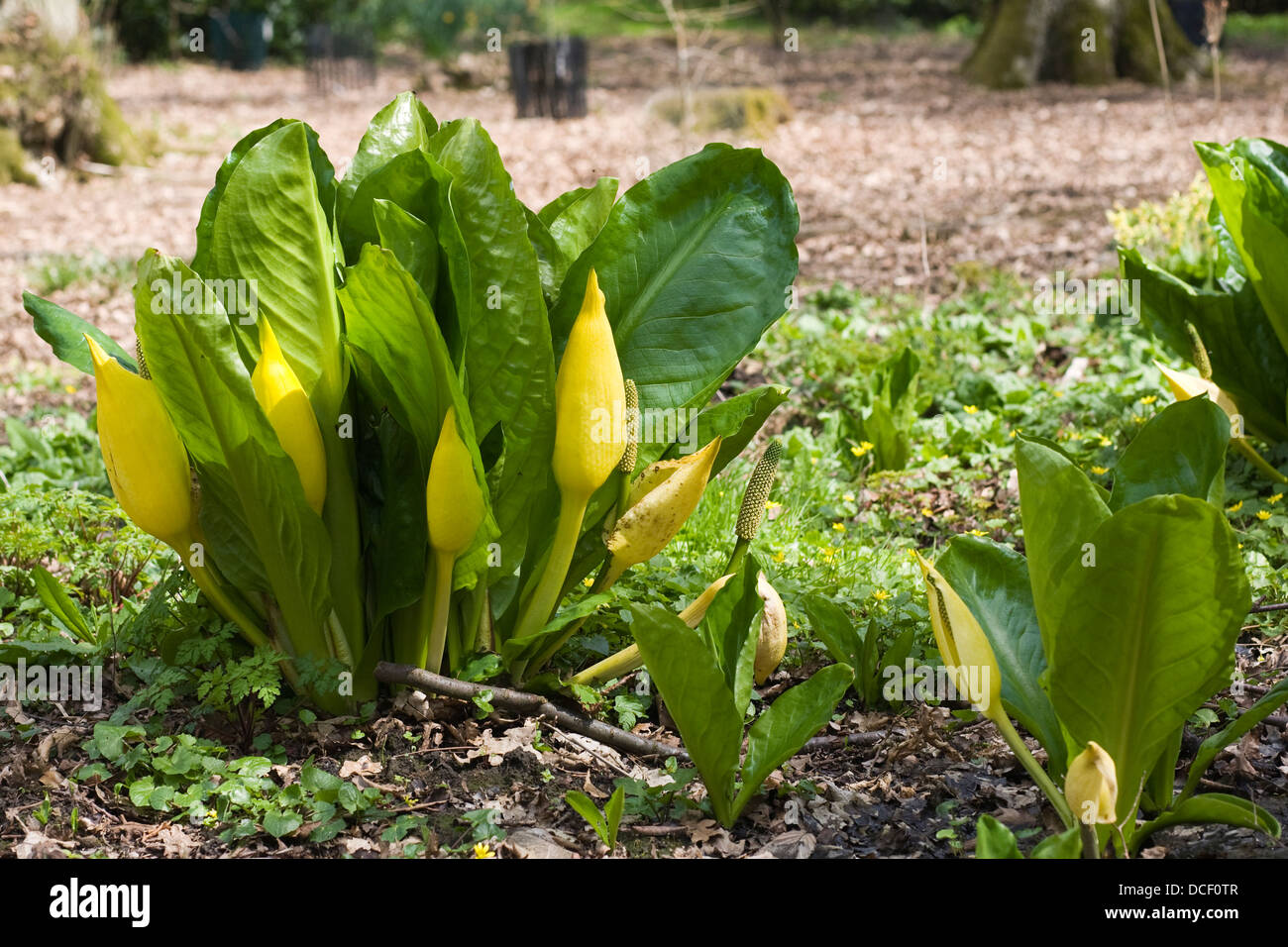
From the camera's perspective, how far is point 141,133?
1032 cm

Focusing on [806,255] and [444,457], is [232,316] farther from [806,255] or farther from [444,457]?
[806,255]

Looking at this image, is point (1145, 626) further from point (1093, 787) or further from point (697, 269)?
point (697, 269)

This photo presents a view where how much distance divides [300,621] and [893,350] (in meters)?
3.21

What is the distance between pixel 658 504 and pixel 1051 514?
70 cm

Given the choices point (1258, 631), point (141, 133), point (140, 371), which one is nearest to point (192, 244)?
point (141, 133)

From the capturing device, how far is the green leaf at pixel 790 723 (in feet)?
6.53

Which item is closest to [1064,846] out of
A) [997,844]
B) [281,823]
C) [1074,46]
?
[997,844]

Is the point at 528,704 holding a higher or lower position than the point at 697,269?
lower

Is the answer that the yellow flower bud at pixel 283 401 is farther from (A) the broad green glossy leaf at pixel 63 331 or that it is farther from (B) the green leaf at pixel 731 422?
(B) the green leaf at pixel 731 422

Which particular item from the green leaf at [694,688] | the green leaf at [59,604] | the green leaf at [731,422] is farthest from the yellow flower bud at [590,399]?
the green leaf at [59,604]

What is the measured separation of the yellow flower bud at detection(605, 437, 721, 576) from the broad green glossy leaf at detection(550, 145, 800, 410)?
146 mm

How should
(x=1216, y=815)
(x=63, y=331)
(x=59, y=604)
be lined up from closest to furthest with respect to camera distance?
(x=1216, y=815), (x=63, y=331), (x=59, y=604)

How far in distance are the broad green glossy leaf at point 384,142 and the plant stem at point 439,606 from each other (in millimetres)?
686

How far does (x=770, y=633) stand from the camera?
8.09ft
